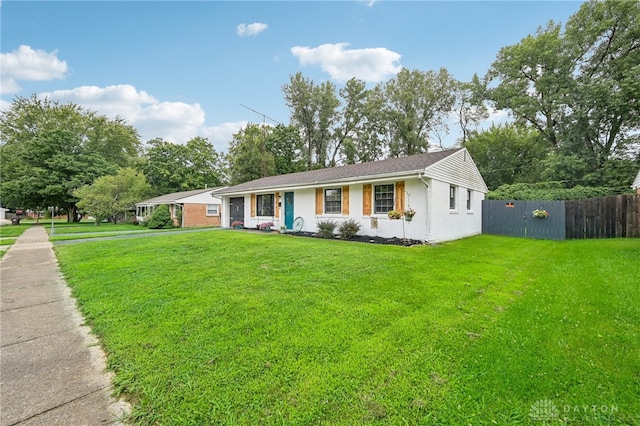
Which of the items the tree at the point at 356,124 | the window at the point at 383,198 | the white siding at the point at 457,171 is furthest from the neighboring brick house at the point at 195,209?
the white siding at the point at 457,171

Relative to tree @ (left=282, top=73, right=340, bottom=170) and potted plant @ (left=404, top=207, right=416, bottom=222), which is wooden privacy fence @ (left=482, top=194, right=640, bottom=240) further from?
tree @ (left=282, top=73, right=340, bottom=170)

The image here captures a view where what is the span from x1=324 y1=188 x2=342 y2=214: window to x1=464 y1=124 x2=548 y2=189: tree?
18398 millimetres

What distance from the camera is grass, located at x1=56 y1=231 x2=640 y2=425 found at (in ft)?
6.07

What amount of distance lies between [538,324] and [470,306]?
75 centimetres

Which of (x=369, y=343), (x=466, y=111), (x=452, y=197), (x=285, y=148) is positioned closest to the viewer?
(x=369, y=343)

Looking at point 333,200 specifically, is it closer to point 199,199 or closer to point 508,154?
point 199,199

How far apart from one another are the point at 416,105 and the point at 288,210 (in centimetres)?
1943

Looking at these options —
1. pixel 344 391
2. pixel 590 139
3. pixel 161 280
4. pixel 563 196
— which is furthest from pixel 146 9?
pixel 590 139

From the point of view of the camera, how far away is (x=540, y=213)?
11789 mm


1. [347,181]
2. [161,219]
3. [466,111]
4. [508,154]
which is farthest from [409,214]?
[466,111]

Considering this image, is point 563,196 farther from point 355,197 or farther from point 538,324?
point 538,324

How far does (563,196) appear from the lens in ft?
46.9

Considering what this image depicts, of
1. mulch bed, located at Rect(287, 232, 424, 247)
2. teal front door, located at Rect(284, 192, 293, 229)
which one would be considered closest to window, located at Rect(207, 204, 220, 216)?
teal front door, located at Rect(284, 192, 293, 229)

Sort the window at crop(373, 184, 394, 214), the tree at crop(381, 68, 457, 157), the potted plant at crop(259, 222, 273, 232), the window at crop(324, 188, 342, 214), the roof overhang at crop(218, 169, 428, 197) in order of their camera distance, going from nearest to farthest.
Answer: the roof overhang at crop(218, 169, 428, 197)
the window at crop(373, 184, 394, 214)
the window at crop(324, 188, 342, 214)
the potted plant at crop(259, 222, 273, 232)
the tree at crop(381, 68, 457, 157)
